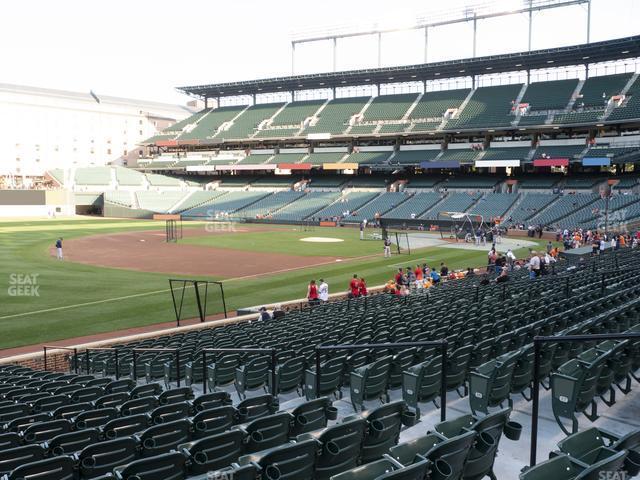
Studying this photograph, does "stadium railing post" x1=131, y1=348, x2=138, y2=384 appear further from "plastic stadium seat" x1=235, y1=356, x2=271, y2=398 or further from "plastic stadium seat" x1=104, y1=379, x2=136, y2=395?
"plastic stadium seat" x1=235, y1=356, x2=271, y2=398

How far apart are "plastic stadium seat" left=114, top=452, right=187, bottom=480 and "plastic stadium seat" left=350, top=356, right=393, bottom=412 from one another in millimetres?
3620

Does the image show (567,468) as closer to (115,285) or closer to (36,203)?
(115,285)

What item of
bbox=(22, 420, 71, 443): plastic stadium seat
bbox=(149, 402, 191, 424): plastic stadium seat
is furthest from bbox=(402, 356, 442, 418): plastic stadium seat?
bbox=(22, 420, 71, 443): plastic stadium seat

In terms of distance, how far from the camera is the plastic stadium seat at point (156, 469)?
15.0 ft

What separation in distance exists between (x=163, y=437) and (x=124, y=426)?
3.11 feet

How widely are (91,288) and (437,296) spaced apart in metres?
18.4

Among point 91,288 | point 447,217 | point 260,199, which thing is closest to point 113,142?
point 260,199

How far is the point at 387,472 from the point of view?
4.10 metres

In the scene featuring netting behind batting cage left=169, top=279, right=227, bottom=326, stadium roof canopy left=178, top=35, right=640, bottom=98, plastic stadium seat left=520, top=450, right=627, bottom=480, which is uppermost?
stadium roof canopy left=178, top=35, right=640, bottom=98

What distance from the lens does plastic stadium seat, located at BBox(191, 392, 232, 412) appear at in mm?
7672

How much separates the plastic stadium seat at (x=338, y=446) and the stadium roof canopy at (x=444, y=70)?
236 ft

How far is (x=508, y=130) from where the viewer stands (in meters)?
72.6

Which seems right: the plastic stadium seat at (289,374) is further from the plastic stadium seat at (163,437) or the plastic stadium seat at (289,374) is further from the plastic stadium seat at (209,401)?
the plastic stadium seat at (163,437)

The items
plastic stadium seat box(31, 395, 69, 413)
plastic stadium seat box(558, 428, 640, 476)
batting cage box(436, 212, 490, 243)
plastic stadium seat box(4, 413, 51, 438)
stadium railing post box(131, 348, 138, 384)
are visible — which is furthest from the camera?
batting cage box(436, 212, 490, 243)
